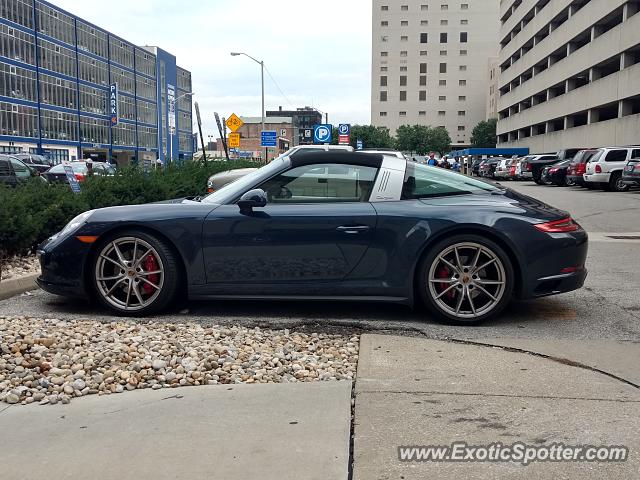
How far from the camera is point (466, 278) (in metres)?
5.21

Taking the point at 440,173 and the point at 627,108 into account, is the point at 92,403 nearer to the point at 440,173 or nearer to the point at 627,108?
the point at 440,173

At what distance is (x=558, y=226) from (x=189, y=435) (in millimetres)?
3488

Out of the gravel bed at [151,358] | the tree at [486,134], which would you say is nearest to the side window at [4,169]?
the gravel bed at [151,358]

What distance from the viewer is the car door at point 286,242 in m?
5.24

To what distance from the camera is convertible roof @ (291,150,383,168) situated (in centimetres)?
548

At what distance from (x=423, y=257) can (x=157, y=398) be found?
245 cm

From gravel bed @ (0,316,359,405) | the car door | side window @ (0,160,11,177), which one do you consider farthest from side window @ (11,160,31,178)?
the car door

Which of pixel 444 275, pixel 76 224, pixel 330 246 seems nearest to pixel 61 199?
pixel 76 224

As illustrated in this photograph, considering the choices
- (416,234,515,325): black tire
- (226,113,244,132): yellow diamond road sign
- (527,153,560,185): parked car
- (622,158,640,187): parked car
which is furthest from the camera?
(527,153,560,185): parked car

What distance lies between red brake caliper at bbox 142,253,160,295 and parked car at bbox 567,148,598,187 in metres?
24.8

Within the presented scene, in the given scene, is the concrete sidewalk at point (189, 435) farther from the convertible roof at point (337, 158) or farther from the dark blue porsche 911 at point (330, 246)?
the convertible roof at point (337, 158)

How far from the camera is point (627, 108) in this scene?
43719 mm

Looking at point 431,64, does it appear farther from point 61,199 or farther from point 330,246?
point 330,246

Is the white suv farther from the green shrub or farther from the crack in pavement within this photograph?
the crack in pavement
